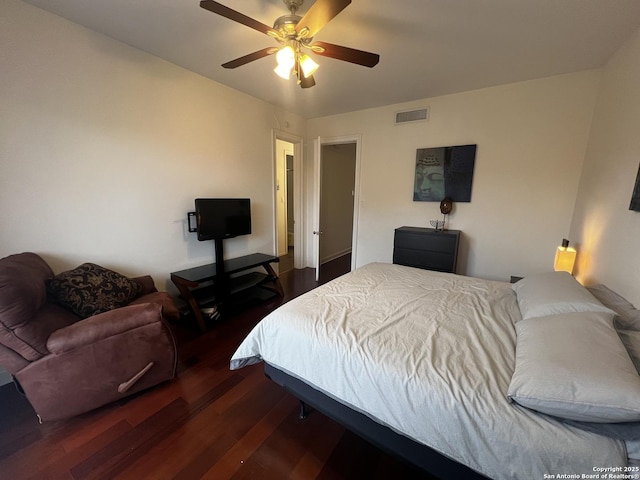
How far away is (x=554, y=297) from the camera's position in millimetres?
1373

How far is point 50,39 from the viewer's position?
1836 millimetres

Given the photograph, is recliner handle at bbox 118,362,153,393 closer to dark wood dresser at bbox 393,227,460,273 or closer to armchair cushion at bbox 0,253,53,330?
armchair cushion at bbox 0,253,53,330

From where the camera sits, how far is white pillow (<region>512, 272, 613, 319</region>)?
4.17 feet

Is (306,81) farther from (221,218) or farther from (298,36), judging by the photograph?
(221,218)

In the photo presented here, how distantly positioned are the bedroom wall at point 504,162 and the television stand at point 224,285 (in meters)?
1.93

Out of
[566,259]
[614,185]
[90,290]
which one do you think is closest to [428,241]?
[566,259]

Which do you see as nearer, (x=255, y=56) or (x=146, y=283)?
(x=255, y=56)

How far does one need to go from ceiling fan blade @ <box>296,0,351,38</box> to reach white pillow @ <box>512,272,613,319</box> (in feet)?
5.94

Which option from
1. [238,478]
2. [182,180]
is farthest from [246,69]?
[238,478]

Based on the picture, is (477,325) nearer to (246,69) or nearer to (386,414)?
(386,414)

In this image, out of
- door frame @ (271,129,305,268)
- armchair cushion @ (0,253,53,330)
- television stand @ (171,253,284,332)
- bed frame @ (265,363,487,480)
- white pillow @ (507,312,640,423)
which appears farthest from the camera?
door frame @ (271,129,305,268)

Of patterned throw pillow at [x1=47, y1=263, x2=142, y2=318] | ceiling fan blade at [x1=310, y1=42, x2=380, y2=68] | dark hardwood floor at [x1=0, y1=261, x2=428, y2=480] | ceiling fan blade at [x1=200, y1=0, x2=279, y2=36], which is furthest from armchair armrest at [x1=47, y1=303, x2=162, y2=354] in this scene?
ceiling fan blade at [x1=310, y1=42, x2=380, y2=68]

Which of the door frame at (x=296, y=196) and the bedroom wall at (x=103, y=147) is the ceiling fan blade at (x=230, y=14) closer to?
the bedroom wall at (x=103, y=147)

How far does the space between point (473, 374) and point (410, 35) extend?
7.55ft
